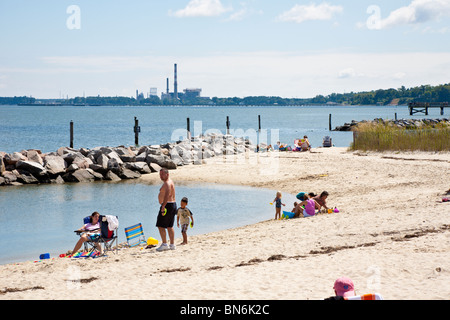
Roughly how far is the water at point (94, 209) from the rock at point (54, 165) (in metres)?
1.36

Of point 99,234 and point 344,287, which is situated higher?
point 344,287

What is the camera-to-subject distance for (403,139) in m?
28.7

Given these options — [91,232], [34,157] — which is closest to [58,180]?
[34,157]

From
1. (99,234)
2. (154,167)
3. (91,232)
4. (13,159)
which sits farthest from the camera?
(154,167)

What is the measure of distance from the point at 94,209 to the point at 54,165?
858 centimetres

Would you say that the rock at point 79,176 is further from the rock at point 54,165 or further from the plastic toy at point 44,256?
the plastic toy at point 44,256

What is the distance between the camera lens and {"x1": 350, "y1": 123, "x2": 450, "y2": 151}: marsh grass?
27.2 m

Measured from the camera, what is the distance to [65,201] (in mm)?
21953

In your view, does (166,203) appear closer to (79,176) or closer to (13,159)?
(79,176)

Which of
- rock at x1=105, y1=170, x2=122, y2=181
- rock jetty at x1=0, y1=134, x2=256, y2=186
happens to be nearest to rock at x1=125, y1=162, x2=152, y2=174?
rock jetty at x1=0, y1=134, x2=256, y2=186

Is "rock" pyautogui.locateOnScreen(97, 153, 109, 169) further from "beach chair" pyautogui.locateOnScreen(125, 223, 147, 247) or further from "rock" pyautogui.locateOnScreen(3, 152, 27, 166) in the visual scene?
"beach chair" pyautogui.locateOnScreen(125, 223, 147, 247)
